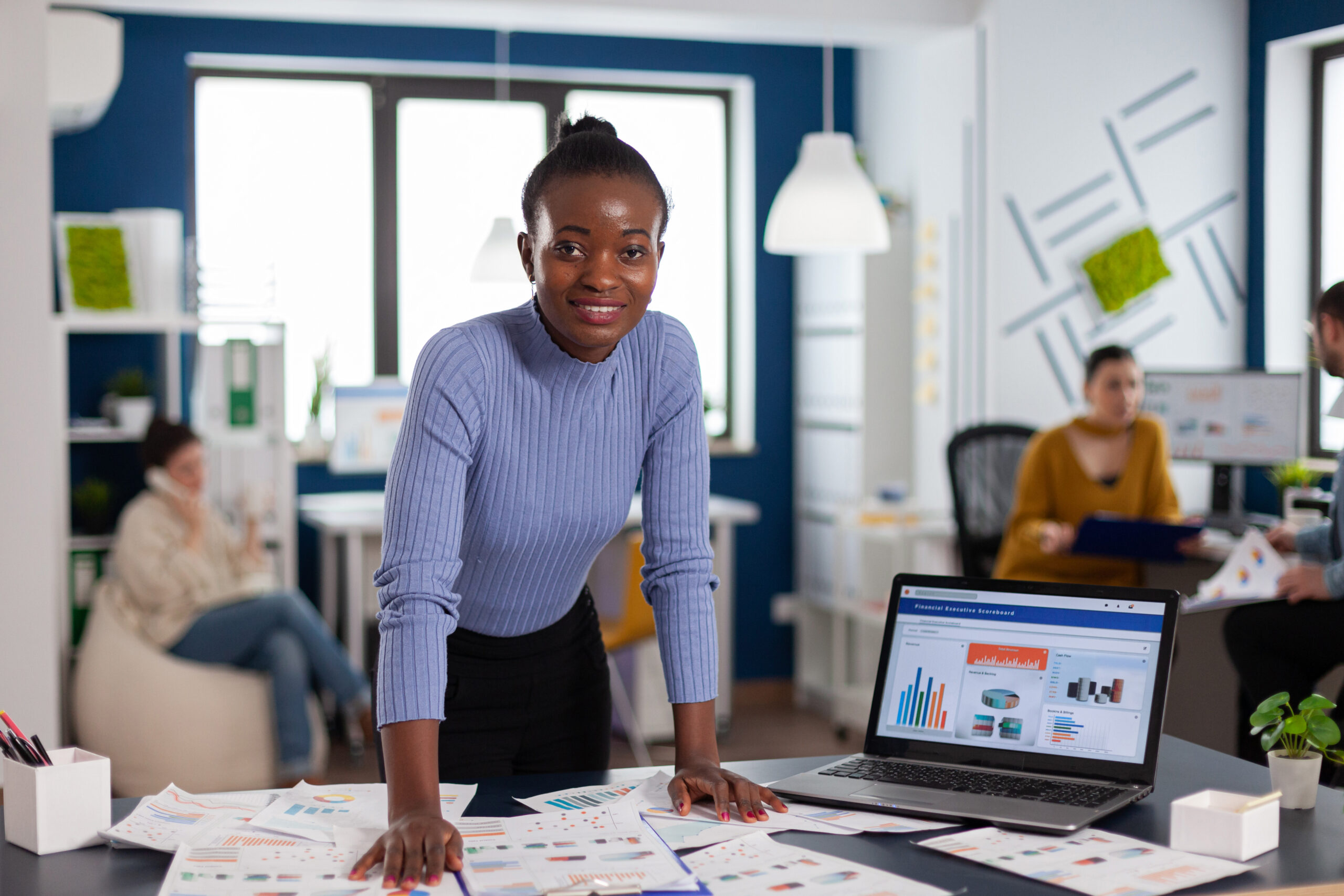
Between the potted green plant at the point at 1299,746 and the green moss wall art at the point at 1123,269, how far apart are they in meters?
3.14

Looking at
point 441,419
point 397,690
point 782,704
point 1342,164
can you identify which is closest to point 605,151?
point 441,419

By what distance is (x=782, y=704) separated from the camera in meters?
5.49

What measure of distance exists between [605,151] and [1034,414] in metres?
3.33

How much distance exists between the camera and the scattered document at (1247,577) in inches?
127

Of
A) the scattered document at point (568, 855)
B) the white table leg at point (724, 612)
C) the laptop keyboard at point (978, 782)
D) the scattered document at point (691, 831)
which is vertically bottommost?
the white table leg at point (724, 612)

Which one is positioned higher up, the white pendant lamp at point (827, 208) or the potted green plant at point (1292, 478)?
the white pendant lamp at point (827, 208)

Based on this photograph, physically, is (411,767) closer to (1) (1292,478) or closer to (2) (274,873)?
(2) (274,873)

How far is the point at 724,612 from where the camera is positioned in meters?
4.82

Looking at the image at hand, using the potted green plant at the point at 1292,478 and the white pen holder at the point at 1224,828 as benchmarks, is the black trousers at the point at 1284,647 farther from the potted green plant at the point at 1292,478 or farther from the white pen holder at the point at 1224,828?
the white pen holder at the point at 1224,828

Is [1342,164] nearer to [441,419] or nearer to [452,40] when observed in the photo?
[452,40]

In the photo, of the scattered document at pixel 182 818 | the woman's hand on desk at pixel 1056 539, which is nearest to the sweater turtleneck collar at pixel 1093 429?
the woman's hand on desk at pixel 1056 539

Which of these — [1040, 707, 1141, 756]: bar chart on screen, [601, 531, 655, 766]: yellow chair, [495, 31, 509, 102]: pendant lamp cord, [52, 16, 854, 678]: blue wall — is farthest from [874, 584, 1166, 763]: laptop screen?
[495, 31, 509, 102]: pendant lamp cord

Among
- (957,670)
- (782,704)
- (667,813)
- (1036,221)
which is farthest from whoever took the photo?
(782,704)

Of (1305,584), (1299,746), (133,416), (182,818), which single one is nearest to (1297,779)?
(1299,746)
